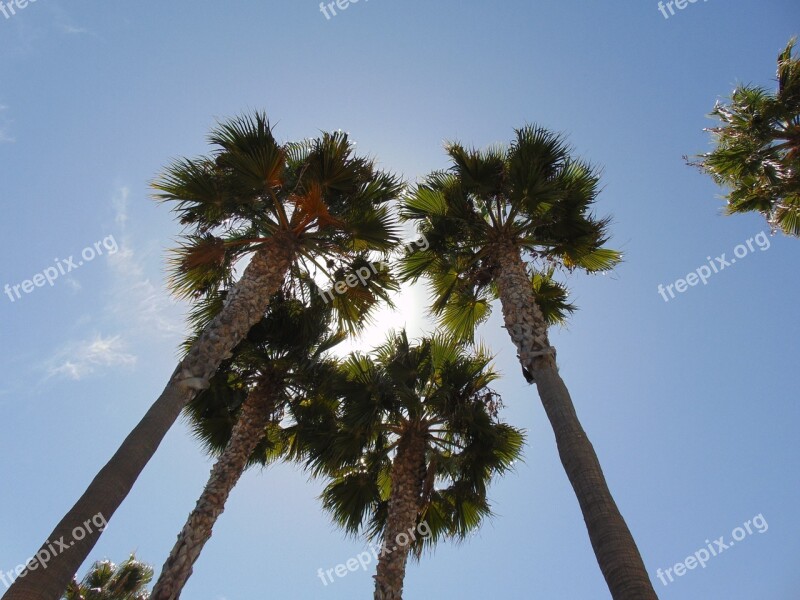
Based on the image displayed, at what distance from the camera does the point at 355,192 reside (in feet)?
32.9

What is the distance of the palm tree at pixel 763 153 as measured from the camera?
1174 cm

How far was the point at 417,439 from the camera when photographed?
10117 millimetres

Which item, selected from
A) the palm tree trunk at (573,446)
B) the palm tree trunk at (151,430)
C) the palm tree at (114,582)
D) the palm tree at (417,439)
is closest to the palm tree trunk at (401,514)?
the palm tree at (417,439)

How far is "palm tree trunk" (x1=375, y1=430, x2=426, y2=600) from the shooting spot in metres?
8.16

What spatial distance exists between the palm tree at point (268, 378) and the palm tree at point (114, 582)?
6752mm

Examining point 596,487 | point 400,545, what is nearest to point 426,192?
point 400,545

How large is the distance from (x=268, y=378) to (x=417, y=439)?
118 inches

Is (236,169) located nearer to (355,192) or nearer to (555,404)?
(355,192)

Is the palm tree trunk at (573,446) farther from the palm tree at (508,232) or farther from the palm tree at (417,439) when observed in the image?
the palm tree at (417,439)

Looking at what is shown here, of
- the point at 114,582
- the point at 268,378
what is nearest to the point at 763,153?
the point at 268,378

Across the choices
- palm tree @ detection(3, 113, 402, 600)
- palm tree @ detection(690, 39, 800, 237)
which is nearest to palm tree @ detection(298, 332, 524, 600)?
palm tree @ detection(3, 113, 402, 600)

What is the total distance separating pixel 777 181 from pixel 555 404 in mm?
10412

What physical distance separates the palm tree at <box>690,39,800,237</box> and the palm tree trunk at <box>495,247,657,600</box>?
7.28 m

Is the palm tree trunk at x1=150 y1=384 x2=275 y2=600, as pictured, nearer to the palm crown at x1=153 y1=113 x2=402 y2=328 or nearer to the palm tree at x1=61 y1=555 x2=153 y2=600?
the palm crown at x1=153 y1=113 x2=402 y2=328
